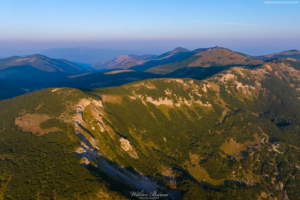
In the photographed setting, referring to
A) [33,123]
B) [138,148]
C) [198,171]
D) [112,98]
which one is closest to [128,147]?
[138,148]

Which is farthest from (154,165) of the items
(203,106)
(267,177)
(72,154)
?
(203,106)

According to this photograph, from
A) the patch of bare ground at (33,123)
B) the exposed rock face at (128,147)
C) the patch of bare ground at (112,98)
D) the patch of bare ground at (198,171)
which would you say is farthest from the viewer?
the patch of bare ground at (112,98)

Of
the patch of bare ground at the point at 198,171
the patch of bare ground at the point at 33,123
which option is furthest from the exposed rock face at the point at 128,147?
the patch of bare ground at the point at 33,123

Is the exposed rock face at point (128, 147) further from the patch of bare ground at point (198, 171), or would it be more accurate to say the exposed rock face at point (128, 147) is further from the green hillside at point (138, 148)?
the patch of bare ground at point (198, 171)

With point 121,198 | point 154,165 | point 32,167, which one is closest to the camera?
point 121,198

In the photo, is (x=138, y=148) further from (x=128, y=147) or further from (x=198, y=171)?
(x=198, y=171)

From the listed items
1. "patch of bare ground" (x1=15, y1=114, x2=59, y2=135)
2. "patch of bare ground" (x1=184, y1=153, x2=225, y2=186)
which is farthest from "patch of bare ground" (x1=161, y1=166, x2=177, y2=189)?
"patch of bare ground" (x1=15, y1=114, x2=59, y2=135)

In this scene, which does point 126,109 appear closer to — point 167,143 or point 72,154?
point 167,143
